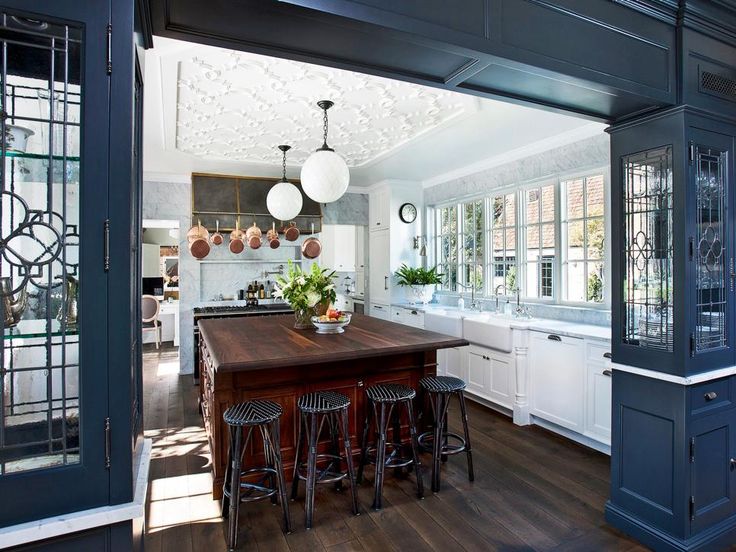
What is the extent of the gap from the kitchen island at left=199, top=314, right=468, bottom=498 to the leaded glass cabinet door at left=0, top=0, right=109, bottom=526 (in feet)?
4.02

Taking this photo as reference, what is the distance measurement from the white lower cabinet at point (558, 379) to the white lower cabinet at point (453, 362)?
35.8 inches

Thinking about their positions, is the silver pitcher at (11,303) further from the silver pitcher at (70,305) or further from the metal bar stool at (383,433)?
the metal bar stool at (383,433)

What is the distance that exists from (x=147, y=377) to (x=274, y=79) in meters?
4.59

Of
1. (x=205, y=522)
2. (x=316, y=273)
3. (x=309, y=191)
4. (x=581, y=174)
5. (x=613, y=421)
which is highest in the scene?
(x=581, y=174)

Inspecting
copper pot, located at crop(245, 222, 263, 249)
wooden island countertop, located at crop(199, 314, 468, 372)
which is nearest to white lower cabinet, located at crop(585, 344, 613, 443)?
wooden island countertop, located at crop(199, 314, 468, 372)

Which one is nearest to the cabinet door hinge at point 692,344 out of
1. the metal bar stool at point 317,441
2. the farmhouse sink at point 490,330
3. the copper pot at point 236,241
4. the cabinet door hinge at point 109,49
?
the metal bar stool at point 317,441

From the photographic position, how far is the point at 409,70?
69.6 inches

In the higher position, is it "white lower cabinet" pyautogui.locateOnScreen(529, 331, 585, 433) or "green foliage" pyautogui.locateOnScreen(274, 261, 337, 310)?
"green foliage" pyautogui.locateOnScreen(274, 261, 337, 310)

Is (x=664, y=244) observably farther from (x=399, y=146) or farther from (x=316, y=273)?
(x=399, y=146)

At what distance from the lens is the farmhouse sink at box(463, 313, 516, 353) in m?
4.11

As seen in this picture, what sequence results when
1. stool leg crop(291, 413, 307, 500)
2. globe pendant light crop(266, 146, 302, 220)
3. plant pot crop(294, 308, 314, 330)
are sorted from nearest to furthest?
stool leg crop(291, 413, 307, 500)
plant pot crop(294, 308, 314, 330)
globe pendant light crop(266, 146, 302, 220)

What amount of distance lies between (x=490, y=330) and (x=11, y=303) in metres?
3.87

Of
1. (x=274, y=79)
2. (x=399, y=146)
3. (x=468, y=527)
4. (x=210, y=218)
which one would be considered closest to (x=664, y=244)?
(x=468, y=527)

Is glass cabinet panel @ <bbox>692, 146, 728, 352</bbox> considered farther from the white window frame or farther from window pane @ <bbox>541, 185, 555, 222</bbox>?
window pane @ <bbox>541, 185, 555, 222</bbox>
